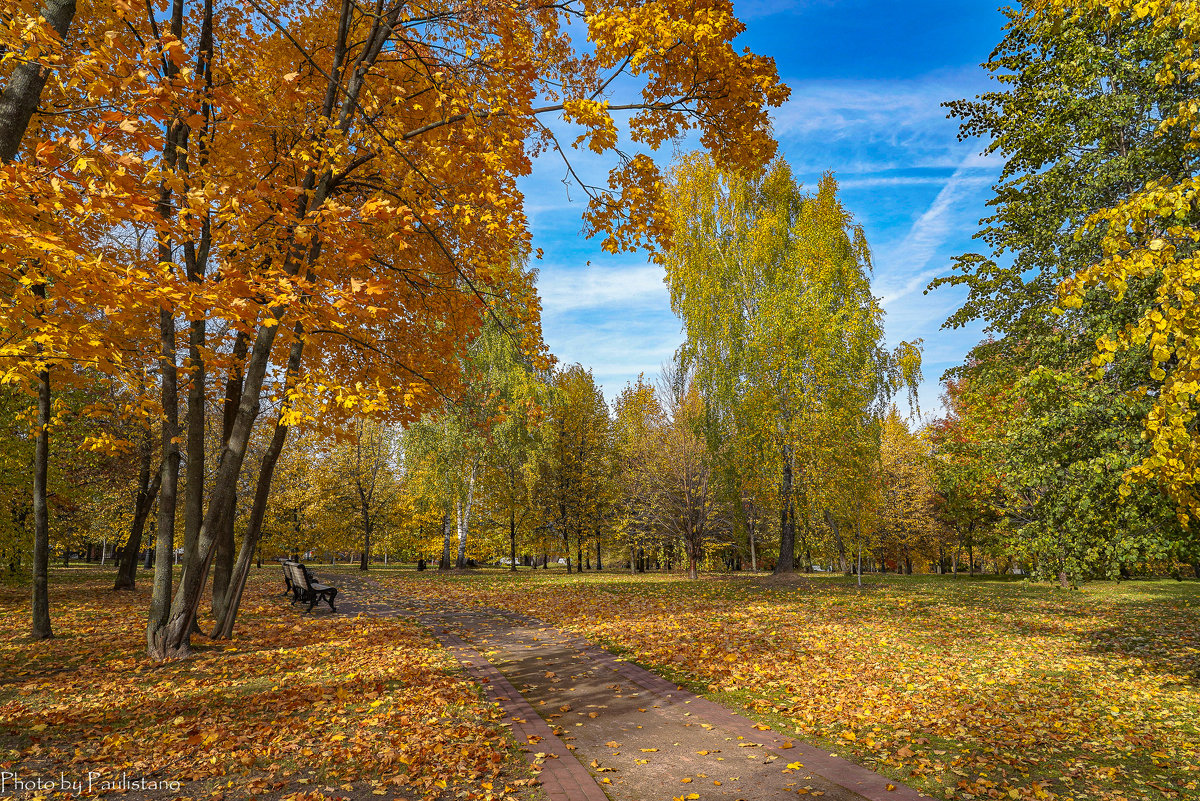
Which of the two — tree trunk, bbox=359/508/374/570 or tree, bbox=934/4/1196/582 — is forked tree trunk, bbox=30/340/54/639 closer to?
tree, bbox=934/4/1196/582

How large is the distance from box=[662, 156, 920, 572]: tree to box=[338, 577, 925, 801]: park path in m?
12.0

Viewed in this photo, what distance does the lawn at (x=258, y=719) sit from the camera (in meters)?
3.87

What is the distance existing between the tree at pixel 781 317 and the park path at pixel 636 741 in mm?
11984

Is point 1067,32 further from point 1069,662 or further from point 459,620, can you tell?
point 459,620

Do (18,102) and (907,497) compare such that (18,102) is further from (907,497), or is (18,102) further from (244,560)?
(907,497)

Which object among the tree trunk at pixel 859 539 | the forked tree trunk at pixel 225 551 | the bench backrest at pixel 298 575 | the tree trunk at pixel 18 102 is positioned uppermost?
the tree trunk at pixel 18 102

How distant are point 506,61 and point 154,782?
7.39 meters

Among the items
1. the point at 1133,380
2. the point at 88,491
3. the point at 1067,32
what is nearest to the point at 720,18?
the point at 1067,32

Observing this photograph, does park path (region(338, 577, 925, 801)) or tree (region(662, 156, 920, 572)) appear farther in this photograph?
tree (region(662, 156, 920, 572))

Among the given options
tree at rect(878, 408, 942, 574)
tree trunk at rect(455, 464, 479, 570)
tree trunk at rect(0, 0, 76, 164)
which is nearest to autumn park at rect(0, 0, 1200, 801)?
tree trunk at rect(0, 0, 76, 164)

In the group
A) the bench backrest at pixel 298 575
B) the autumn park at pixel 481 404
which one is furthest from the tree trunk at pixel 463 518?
the bench backrest at pixel 298 575

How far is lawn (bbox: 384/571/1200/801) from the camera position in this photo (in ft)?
13.7

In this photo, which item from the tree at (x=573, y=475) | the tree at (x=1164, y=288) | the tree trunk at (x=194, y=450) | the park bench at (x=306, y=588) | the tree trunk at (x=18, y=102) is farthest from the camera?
the tree at (x=573, y=475)

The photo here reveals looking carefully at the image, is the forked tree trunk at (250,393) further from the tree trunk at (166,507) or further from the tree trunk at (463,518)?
the tree trunk at (463,518)
